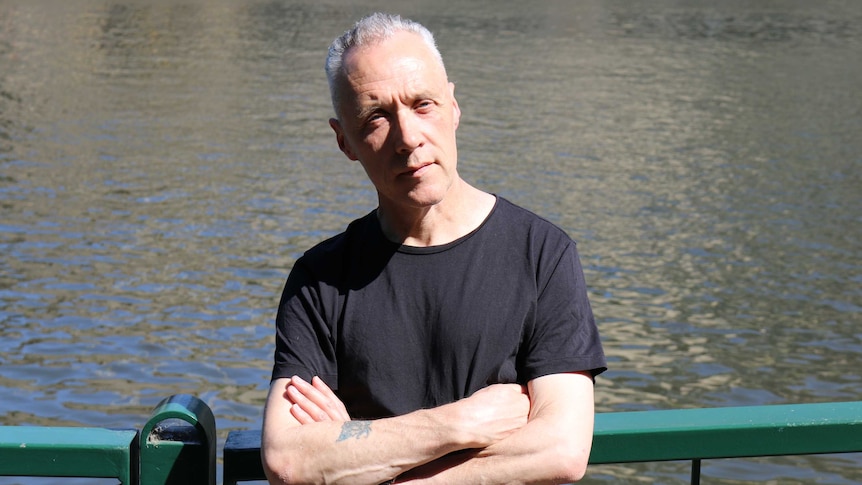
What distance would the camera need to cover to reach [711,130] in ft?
64.8

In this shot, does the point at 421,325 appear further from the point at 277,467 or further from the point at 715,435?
the point at 715,435

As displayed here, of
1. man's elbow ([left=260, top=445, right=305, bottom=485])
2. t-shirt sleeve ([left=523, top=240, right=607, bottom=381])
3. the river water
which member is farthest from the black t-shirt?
the river water

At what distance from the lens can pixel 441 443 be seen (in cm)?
241

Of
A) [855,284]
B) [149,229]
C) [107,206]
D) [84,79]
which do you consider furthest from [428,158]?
[84,79]

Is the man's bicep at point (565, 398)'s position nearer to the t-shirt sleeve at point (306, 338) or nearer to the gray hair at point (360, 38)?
the t-shirt sleeve at point (306, 338)

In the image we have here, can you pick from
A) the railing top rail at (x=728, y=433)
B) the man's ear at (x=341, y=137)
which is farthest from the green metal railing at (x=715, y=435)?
the man's ear at (x=341, y=137)

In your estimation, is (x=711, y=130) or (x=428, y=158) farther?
(x=711, y=130)

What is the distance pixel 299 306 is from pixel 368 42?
0.60 m

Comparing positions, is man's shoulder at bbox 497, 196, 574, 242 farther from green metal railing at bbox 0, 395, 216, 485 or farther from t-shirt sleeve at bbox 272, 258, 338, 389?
green metal railing at bbox 0, 395, 216, 485

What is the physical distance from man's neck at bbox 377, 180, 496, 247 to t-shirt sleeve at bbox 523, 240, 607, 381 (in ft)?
0.62

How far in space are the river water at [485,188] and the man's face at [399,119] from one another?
5410 millimetres

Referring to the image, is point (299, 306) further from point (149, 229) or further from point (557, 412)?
point (149, 229)

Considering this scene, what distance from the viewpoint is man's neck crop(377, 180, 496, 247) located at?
2.67 m

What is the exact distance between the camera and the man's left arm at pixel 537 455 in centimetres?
242
